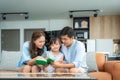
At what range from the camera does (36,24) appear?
9.80 metres

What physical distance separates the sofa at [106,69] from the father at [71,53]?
1.61ft

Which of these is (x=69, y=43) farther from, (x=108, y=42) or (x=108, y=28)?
(x=108, y=28)

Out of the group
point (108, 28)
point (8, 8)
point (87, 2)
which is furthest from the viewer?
point (108, 28)

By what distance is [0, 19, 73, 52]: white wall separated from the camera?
955cm

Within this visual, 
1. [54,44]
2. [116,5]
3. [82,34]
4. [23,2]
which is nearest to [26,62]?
[54,44]

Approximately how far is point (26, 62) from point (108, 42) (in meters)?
5.97

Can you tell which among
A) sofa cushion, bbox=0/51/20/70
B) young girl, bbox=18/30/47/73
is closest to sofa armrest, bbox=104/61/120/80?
young girl, bbox=18/30/47/73

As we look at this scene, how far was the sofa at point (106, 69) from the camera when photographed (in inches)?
115

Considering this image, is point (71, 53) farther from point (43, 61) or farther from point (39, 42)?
point (43, 61)

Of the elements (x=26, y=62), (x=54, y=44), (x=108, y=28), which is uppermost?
(x=108, y=28)

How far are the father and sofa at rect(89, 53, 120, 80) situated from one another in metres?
0.49

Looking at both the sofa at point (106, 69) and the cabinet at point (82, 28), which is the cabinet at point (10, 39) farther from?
the sofa at point (106, 69)

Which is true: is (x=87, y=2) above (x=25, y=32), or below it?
above

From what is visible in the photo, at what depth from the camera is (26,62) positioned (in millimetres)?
2430
